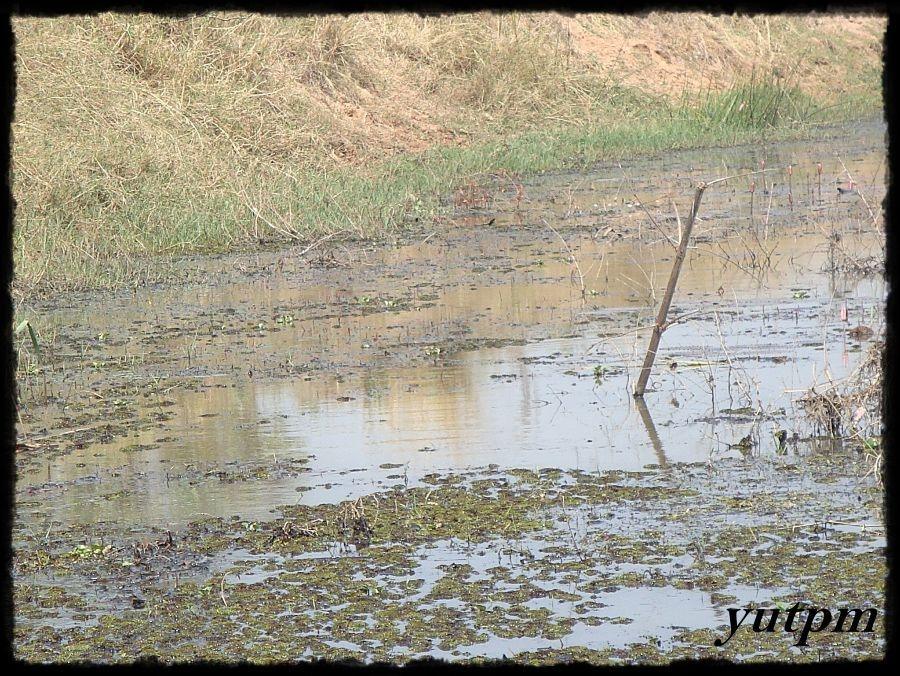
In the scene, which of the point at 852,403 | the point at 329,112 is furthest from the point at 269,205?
the point at 852,403

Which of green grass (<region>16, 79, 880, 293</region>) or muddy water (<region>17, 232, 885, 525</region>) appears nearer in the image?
muddy water (<region>17, 232, 885, 525</region>)

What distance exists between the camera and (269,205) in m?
13.7

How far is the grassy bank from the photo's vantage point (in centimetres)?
1313

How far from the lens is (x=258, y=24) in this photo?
64.0ft

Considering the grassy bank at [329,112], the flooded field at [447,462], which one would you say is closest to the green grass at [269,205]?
the grassy bank at [329,112]

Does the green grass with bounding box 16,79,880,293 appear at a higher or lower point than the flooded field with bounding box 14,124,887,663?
higher

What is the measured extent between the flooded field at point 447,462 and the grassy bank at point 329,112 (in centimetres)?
126

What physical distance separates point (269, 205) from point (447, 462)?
7.49m

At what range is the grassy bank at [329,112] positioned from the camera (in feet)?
43.1

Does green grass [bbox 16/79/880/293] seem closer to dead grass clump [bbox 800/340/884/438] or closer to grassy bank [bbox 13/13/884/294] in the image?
grassy bank [bbox 13/13/884/294]

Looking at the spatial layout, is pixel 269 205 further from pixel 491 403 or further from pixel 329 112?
pixel 491 403

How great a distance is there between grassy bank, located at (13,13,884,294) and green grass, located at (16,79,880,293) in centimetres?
3

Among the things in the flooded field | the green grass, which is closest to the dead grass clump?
the flooded field

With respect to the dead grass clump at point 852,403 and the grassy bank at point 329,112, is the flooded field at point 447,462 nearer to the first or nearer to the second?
the dead grass clump at point 852,403
